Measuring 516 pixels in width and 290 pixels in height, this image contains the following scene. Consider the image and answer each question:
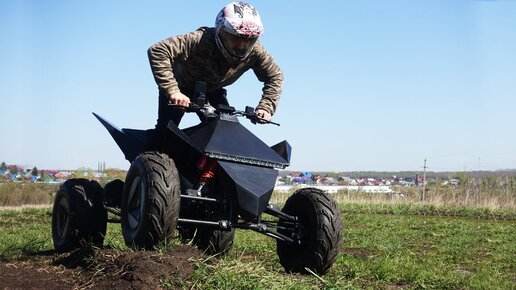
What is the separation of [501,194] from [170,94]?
1993cm

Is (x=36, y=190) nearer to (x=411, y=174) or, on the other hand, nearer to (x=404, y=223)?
(x=404, y=223)

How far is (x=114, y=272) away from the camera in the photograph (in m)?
4.72

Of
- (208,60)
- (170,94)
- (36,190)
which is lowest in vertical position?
(36,190)

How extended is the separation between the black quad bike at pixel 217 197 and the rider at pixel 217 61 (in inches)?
17.1

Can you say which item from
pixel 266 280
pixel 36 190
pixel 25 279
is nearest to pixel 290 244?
pixel 266 280

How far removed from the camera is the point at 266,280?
4.75 m

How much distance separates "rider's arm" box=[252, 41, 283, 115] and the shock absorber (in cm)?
136

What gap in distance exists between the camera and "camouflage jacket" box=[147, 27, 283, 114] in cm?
626

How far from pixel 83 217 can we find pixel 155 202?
1.94m

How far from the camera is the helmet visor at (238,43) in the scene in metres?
6.24

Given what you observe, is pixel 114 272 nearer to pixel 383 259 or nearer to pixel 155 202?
pixel 155 202

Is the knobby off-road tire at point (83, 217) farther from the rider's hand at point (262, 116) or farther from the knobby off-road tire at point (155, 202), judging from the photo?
the rider's hand at point (262, 116)

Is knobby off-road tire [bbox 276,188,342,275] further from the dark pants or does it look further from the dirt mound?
the dark pants

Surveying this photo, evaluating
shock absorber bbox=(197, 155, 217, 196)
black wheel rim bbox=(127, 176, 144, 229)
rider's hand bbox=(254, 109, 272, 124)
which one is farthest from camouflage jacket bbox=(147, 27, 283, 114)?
black wheel rim bbox=(127, 176, 144, 229)
